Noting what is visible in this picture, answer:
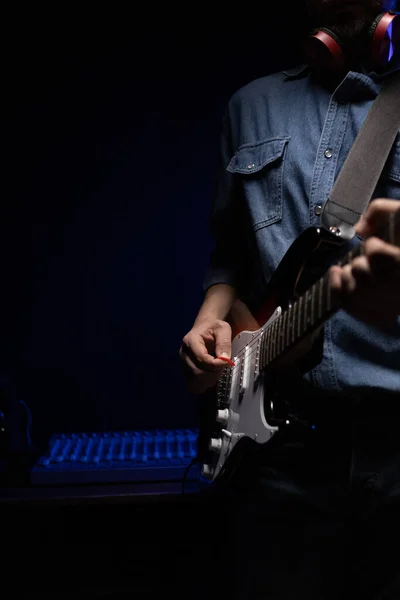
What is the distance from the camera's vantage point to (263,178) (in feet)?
4.24

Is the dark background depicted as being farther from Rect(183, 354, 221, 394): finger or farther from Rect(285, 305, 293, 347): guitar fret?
Rect(285, 305, 293, 347): guitar fret

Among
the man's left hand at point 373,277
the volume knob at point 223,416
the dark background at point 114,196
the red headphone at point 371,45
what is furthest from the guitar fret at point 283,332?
the dark background at point 114,196

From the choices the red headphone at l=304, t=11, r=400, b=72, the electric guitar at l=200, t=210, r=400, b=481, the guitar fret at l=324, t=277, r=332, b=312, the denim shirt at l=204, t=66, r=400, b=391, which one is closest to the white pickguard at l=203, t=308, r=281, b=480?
the electric guitar at l=200, t=210, r=400, b=481

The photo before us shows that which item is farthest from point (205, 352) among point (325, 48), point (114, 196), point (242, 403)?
point (114, 196)

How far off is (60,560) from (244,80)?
202 cm

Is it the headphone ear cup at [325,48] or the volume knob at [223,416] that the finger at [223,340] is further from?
the headphone ear cup at [325,48]

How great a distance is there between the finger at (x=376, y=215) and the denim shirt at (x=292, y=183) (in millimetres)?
307

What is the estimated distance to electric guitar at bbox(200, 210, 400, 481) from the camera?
2.88ft

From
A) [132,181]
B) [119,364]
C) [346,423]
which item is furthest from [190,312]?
[346,423]

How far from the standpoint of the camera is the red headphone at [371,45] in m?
1.09

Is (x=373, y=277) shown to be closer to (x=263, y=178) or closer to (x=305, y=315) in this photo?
(x=305, y=315)

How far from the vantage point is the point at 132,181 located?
2404 mm

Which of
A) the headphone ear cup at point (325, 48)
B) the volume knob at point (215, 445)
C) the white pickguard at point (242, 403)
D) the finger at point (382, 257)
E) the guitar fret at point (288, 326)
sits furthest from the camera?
the volume knob at point (215, 445)

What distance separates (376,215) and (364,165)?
374 millimetres
